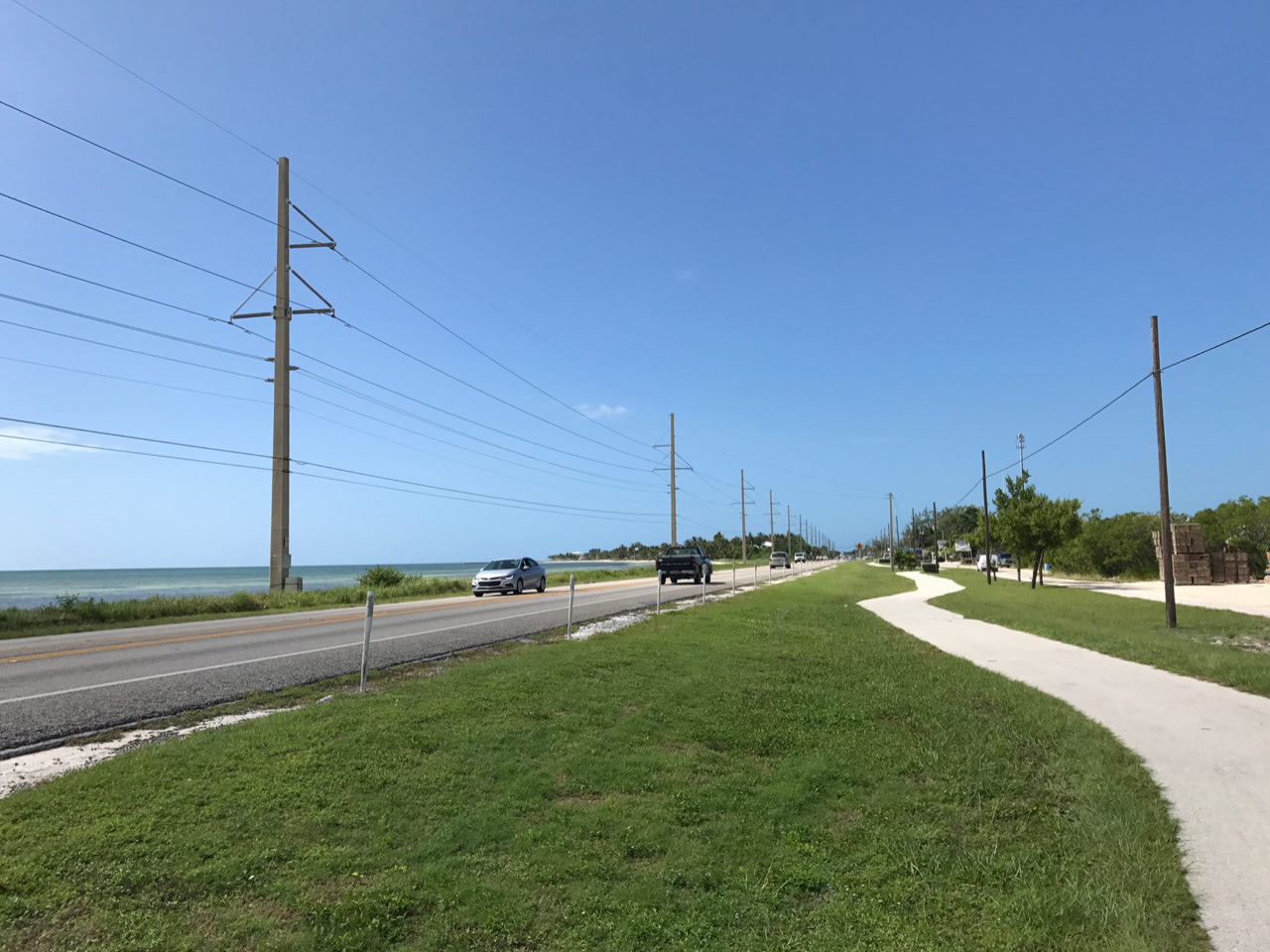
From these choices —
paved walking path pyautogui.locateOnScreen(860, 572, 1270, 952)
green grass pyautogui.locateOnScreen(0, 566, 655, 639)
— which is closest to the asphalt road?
green grass pyautogui.locateOnScreen(0, 566, 655, 639)

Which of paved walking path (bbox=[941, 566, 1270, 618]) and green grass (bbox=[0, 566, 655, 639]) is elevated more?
green grass (bbox=[0, 566, 655, 639])

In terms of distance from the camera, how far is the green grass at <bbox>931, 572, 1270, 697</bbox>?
13773 mm

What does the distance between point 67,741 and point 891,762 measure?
7.54 metres

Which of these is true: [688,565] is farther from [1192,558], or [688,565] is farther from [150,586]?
[150,586]

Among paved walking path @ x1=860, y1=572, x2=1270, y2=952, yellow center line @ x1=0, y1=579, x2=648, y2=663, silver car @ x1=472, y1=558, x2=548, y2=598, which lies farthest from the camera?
silver car @ x1=472, y1=558, x2=548, y2=598

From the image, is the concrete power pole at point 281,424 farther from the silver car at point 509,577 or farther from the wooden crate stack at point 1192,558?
the wooden crate stack at point 1192,558

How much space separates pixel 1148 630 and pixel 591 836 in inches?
817

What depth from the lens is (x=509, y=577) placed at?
34.9m

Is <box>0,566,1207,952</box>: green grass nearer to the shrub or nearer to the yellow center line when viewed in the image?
the yellow center line

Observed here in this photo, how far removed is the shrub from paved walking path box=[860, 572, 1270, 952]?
86.4 feet

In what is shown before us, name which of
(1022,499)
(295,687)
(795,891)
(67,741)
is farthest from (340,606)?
(1022,499)

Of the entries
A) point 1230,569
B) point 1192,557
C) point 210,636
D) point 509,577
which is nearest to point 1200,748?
point 210,636

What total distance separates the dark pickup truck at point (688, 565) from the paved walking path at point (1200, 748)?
80.5 feet

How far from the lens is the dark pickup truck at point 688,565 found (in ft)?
139
